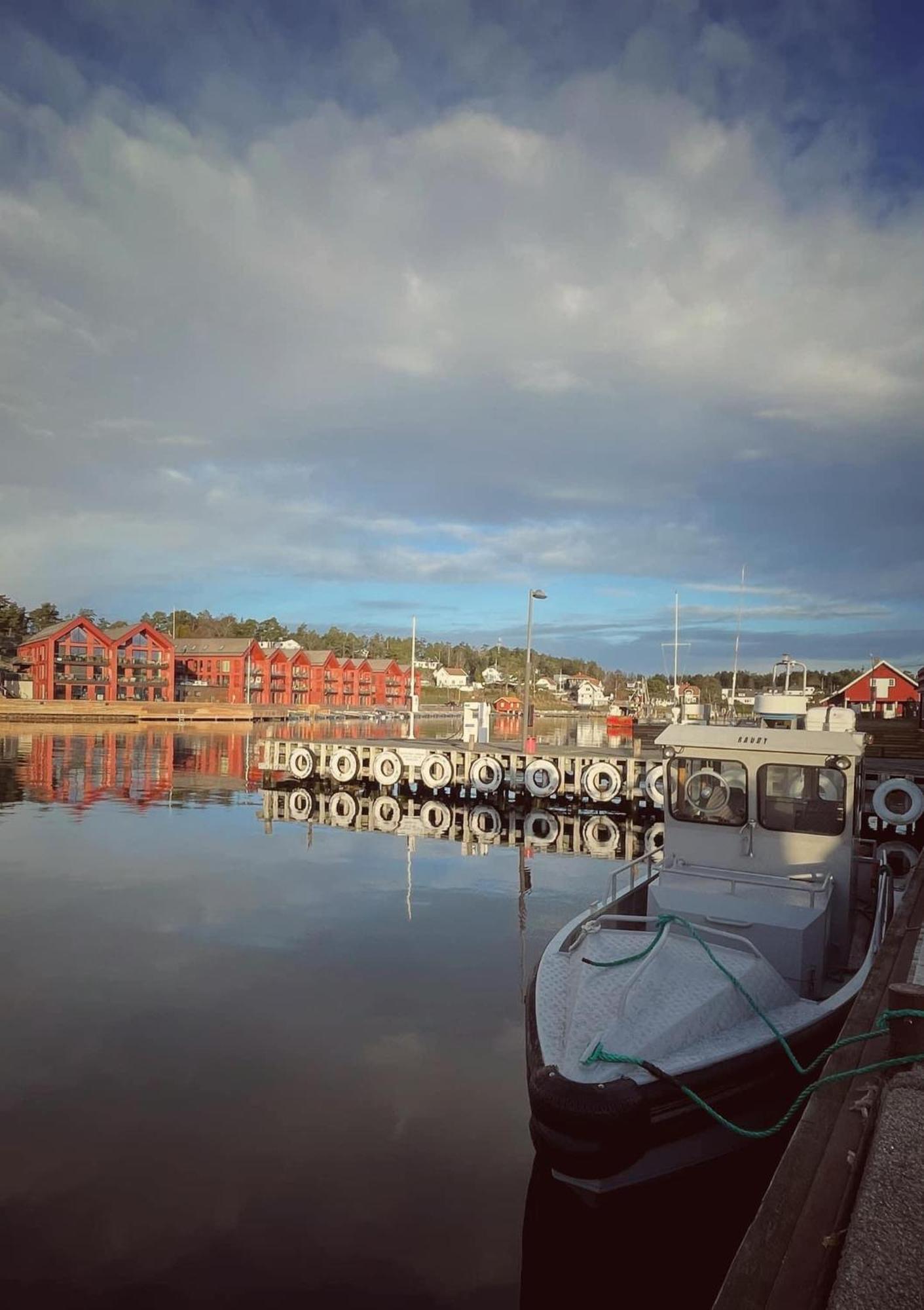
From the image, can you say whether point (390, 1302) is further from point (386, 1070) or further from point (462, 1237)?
point (386, 1070)

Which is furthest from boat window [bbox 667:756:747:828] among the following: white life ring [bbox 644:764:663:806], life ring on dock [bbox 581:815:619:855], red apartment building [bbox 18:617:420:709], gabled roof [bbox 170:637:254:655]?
gabled roof [bbox 170:637:254:655]

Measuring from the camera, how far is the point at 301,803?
1266 inches

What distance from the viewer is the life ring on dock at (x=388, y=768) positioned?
112 feet

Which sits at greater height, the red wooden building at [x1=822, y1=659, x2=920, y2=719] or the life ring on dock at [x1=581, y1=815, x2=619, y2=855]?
the red wooden building at [x1=822, y1=659, x2=920, y2=719]

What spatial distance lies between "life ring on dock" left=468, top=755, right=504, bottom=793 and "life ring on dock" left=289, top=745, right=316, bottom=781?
8.19m

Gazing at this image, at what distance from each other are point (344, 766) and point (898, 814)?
20.9 meters

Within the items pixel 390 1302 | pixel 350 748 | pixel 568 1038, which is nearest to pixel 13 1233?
pixel 390 1302

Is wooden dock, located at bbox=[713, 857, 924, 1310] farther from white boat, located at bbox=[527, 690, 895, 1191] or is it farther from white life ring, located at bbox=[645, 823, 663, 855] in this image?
white life ring, located at bbox=[645, 823, 663, 855]

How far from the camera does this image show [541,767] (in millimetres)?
31562

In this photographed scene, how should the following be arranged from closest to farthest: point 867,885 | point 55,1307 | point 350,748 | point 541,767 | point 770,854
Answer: point 55,1307 → point 770,854 → point 867,885 → point 541,767 → point 350,748

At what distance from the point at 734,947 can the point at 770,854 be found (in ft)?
8.48

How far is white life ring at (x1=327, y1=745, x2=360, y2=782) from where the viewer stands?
35344 mm

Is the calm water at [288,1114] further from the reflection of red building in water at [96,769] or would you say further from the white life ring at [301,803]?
the reflection of red building in water at [96,769]

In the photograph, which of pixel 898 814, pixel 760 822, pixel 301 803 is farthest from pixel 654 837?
pixel 760 822
